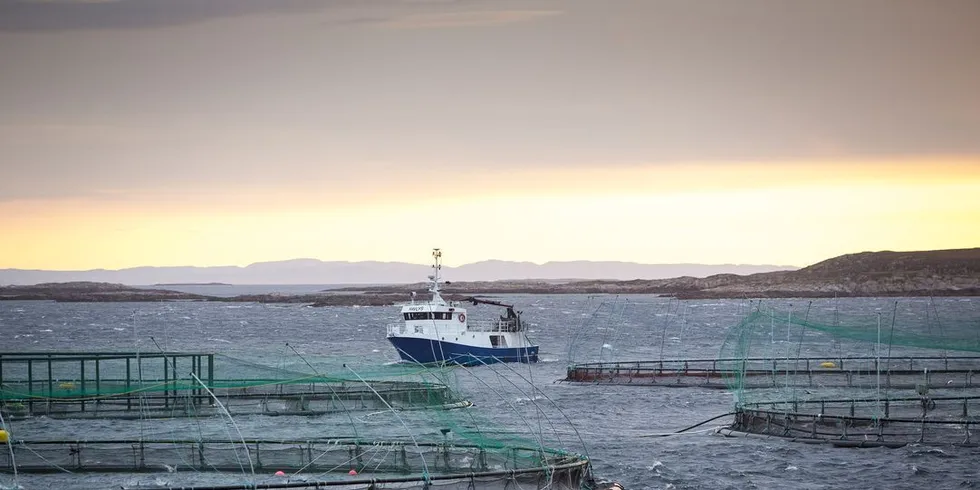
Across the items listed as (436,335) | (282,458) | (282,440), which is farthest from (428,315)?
(282,458)

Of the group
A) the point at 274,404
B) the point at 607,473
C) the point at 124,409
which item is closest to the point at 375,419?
the point at 274,404

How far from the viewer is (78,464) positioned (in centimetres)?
3841

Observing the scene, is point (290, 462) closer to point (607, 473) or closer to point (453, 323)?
point (607, 473)

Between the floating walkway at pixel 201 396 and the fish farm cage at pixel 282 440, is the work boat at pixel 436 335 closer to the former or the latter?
the fish farm cage at pixel 282 440

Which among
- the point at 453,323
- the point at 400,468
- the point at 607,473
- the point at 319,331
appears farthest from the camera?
the point at 319,331

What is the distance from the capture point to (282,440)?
39062 mm

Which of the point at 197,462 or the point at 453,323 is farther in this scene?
the point at 453,323

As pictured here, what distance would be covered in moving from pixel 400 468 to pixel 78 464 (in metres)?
10.5

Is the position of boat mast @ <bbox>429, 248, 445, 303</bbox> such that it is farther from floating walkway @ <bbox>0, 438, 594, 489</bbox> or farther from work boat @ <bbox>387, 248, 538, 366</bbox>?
floating walkway @ <bbox>0, 438, 594, 489</bbox>

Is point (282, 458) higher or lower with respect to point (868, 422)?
higher

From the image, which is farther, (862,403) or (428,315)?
(428,315)

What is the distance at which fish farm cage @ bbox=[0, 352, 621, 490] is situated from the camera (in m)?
35.5

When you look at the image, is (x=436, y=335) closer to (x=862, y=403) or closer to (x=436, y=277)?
(x=436, y=277)

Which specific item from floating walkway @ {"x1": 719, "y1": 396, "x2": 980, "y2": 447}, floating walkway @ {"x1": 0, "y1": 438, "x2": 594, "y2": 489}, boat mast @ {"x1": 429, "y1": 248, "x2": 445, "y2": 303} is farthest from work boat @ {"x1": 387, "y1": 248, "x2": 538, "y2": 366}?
floating walkway @ {"x1": 0, "y1": 438, "x2": 594, "y2": 489}
